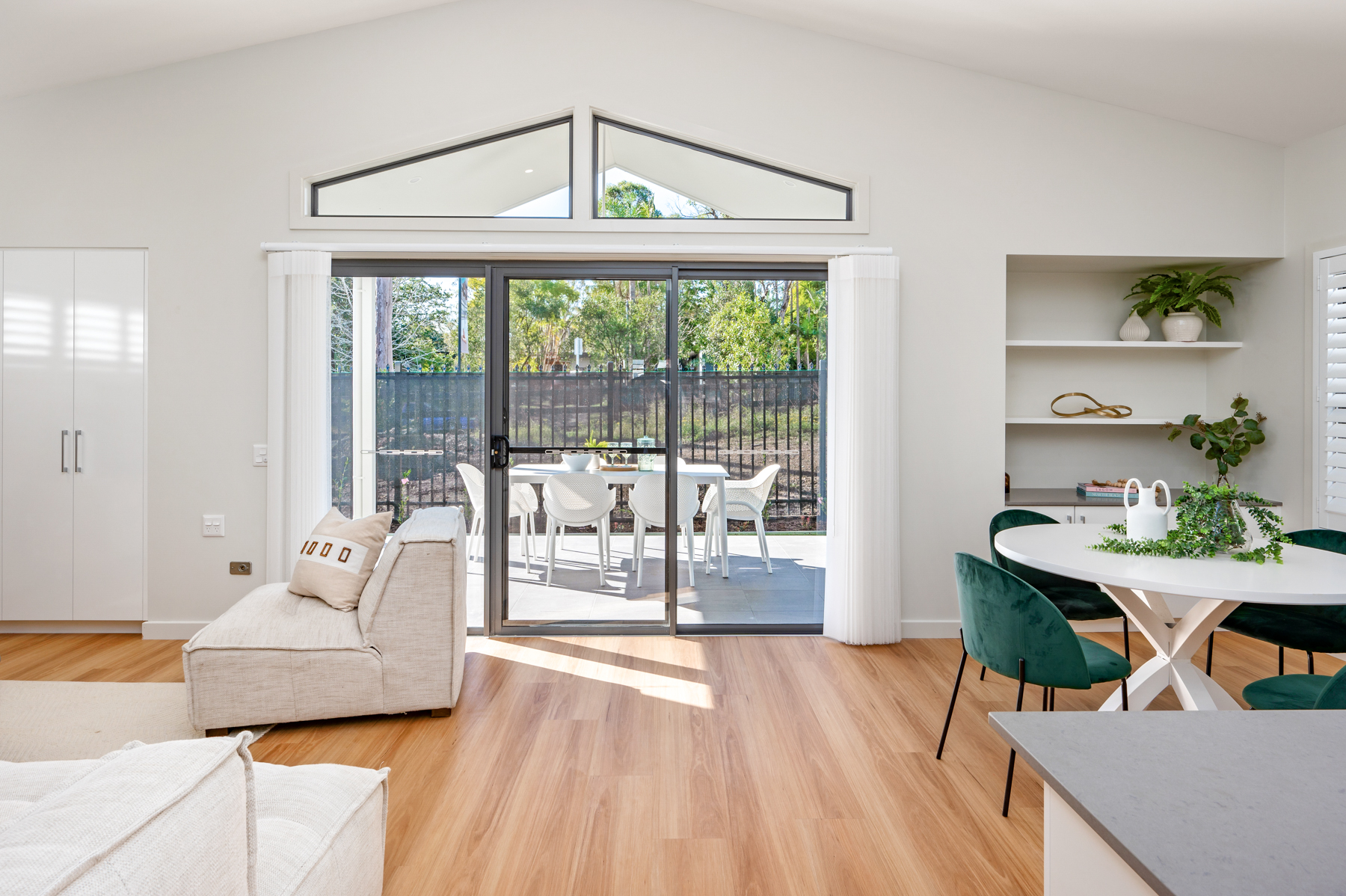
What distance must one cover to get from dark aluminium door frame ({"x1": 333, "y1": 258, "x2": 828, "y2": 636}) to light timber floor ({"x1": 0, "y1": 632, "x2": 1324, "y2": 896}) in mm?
221

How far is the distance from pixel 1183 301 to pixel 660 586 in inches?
135

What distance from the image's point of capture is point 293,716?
2.76 m

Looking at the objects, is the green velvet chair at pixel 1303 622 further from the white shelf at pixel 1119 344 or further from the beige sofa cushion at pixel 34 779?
the beige sofa cushion at pixel 34 779

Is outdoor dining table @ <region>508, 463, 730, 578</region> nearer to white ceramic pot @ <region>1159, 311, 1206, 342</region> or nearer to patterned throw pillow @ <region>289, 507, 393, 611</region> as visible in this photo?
patterned throw pillow @ <region>289, 507, 393, 611</region>

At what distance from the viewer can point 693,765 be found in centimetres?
253

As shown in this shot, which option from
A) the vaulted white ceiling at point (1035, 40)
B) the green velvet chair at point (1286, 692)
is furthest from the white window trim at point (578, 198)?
the green velvet chair at point (1286, 692)

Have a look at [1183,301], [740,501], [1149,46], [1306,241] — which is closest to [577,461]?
[740,501]

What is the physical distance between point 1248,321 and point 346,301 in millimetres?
5290

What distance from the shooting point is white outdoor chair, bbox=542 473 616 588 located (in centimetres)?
413

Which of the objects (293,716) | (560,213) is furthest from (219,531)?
(560,213)

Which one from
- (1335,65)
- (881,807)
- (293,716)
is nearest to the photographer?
(881,807)

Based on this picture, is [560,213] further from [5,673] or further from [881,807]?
[5,673]

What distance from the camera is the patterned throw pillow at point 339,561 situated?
3055mm

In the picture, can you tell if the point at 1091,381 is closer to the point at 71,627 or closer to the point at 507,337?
the point at 507,337
